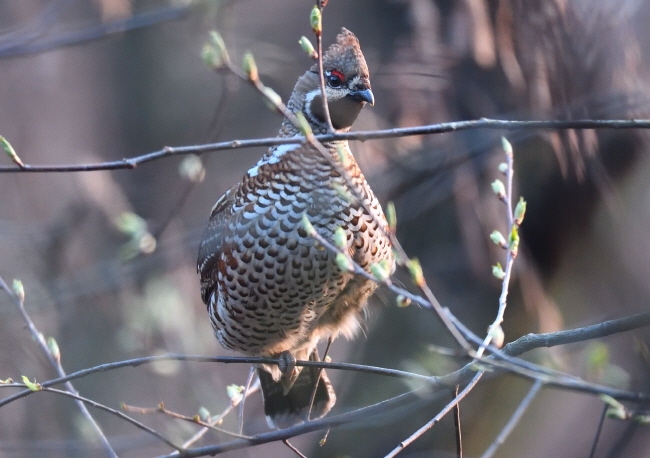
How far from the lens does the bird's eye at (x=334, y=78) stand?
3496 millimetres

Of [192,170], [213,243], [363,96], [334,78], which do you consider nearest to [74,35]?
[192,170]

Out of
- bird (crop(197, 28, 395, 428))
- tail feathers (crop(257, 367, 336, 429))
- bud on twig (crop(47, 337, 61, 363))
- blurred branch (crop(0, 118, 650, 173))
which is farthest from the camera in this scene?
tail feathers (crop(257, 367, 336, 429))

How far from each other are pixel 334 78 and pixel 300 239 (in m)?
0.77

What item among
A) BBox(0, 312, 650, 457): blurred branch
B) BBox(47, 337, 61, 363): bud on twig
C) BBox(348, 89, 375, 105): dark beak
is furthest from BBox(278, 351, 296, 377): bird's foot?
BBox(348, 89, 375, 105): dark beak

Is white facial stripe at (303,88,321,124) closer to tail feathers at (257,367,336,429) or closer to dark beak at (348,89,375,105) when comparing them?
dark beak at (348,89,375,105)

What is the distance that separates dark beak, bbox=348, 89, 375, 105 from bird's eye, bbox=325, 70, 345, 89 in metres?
0.08

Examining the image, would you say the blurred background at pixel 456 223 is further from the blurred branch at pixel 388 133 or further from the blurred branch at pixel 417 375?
the blurred branch at pixel 388 133

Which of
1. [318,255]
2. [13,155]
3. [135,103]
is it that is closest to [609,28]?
[318,255]

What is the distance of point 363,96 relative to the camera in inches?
136

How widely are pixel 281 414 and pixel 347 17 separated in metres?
6.18

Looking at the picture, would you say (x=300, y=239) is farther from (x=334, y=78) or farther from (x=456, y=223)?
(x=456, y=223)

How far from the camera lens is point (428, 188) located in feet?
17.8

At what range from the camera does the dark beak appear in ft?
11.3

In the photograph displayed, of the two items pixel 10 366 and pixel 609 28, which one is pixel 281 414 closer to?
pixel 10 366
